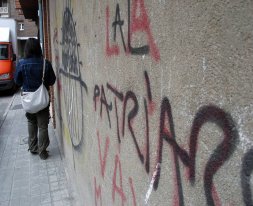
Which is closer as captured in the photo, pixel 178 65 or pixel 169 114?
pixel 178 65

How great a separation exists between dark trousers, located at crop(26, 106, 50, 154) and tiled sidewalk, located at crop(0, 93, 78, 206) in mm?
246

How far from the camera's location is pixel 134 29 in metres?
1.57

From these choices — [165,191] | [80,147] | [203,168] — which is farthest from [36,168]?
[203,168]

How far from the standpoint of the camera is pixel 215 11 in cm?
95

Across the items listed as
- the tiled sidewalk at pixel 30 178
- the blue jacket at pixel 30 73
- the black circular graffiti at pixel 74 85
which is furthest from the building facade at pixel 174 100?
the blue jacket at pixel 30 73

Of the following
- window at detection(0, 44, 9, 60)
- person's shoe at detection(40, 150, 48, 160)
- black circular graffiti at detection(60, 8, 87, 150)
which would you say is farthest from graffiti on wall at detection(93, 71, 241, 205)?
window at detection(0, 44, 9, 60)

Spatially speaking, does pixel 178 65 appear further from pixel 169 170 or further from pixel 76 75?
pixel 76 75

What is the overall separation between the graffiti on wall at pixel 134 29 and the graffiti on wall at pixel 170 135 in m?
0.13

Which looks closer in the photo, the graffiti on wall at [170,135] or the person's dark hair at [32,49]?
the graffiti on wall at [170,135]

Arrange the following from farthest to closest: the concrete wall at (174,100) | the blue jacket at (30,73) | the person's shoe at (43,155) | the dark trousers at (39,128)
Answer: the person's shoe at (43,155) < the dark trousers at (39,128) < the blue jacket at (30,73) < the concrete wall at (174,100)

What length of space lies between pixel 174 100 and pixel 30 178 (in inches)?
158

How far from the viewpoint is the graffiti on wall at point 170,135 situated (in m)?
0.95

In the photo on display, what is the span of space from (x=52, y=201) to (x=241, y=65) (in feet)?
12.0

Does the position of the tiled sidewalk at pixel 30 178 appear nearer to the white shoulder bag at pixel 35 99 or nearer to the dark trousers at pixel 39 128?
the dark trousers at pixel 39 128
